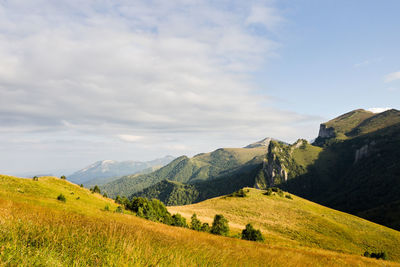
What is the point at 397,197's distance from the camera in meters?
188

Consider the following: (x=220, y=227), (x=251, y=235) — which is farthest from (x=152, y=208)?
(x=251, y=235)

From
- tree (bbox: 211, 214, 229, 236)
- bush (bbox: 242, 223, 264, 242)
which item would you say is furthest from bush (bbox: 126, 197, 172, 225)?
bush (bbox: 242, 223, 264, 242)

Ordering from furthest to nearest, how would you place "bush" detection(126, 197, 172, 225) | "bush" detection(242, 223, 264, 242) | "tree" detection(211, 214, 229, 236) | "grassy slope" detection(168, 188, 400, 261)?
"grassy slope" detection(168, 188, 400, 261) → "tree" detection(211, 214, 229, 236) → "bush" detection(242, 223, 264, 242) → "bush" detection(126, 197, 172, 225)

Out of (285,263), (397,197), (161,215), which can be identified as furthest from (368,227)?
(397,197)

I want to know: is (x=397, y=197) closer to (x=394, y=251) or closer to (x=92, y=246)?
(x=394, y=251)

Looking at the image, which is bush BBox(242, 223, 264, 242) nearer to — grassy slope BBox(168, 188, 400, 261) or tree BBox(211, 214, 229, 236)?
tree BBox(211, 214, 229, 236)

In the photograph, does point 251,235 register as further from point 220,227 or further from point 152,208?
point 152,208

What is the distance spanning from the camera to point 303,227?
70.8 meters

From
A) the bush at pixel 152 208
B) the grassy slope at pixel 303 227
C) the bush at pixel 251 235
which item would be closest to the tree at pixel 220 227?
the bush at pixel 251 235

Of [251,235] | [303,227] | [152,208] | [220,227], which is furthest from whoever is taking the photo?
[303,227]

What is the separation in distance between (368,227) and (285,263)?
99645 mm

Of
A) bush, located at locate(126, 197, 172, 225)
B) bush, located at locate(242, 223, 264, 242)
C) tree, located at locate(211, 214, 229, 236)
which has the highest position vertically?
bush, located at locate(126, 197, 172, 225)

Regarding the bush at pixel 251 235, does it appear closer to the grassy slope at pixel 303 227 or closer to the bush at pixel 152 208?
the grassy slope at pixel 303 227

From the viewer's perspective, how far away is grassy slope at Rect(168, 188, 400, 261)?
59.9 metres
